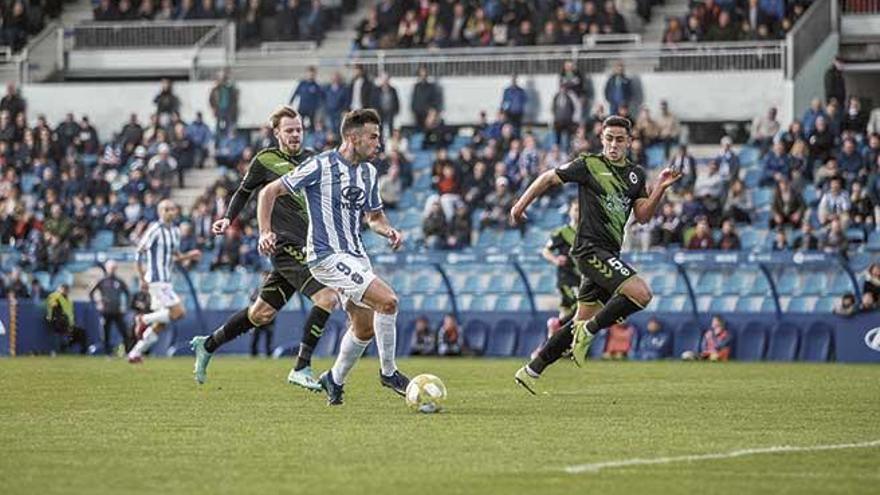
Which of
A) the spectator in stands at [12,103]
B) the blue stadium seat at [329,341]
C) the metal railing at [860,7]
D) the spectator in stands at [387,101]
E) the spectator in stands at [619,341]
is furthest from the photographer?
the spectator in stands at [12,103]

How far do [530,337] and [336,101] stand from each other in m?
9.68

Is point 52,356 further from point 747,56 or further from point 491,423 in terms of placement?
point 491,423

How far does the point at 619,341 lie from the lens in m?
31.9

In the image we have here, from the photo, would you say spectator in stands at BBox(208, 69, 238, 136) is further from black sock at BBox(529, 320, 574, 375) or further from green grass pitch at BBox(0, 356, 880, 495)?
black sock at BBox(529, 320, 574, 375)

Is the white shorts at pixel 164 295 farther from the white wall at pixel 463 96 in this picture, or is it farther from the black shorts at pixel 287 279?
the white wall at pixel 463 96

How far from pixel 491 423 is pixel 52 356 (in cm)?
2011

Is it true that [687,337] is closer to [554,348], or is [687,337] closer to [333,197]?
[554,348]

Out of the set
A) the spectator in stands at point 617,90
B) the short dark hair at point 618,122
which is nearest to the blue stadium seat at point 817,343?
the spectator in stands at point 617,90

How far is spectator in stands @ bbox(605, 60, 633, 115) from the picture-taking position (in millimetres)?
38250

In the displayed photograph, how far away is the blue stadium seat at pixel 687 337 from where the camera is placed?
31.6 m

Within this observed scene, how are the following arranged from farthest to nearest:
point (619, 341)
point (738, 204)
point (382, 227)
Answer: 1. point (738, 204)
2. point (619, 341)
3. point (382, 227)

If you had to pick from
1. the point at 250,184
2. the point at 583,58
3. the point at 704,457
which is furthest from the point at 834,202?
the point at 704,457

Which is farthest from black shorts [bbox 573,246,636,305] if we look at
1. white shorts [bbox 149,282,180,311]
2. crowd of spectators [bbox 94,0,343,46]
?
crowd of spectators [bbox 94,0,343,46]

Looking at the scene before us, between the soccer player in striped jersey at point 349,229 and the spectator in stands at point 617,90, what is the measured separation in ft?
73.1
